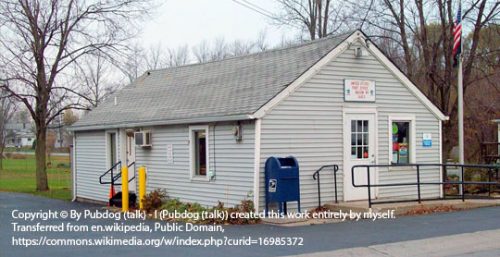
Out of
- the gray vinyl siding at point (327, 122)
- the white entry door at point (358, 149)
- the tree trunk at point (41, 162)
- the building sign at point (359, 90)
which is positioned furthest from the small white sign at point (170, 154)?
the tree trunk at point (41, 162)

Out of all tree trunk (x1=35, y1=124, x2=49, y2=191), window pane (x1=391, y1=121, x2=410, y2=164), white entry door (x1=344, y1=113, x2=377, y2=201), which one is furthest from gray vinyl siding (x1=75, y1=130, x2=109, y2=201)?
window pane (x1=391, y1=121, x2=410, y2=164)

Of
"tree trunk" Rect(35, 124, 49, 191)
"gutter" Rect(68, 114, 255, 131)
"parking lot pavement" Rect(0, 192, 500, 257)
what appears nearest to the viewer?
"parking lot pavement" Rect(0, 192, 500, 257)

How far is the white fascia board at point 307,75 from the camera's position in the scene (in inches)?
587

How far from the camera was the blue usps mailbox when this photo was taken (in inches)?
572

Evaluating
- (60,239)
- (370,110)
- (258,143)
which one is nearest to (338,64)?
(370,110)

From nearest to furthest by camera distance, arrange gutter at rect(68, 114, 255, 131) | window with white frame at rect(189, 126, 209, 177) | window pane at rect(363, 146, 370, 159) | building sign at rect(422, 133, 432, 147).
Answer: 1. gutter at rect(68, 114, 255, 131)
2. window pane at rect(363, 146, 370, 159)
3. window with white frame at rect(189, 126, 209, 177)
4. building sign at rect(422, 133, 432, 147)

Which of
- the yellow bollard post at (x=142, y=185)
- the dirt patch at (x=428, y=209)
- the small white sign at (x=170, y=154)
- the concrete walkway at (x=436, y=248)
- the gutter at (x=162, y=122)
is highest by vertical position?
the gutter at (x=162, y=122)

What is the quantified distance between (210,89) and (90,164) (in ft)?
21.3

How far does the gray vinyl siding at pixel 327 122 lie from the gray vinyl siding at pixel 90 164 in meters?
8.31

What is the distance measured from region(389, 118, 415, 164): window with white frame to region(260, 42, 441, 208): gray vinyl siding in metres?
0.21

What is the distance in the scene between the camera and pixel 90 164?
22656 mm

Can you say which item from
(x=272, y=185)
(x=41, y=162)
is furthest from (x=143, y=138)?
(x=41, y=162)

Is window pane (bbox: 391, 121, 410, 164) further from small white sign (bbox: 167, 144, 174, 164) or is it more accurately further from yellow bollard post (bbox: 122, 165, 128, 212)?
yellow bollard post (bbox: 122, 165, 128, 212)

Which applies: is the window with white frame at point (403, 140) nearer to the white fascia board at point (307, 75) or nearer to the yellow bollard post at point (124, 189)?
the white fascia board at point (307, 75)
